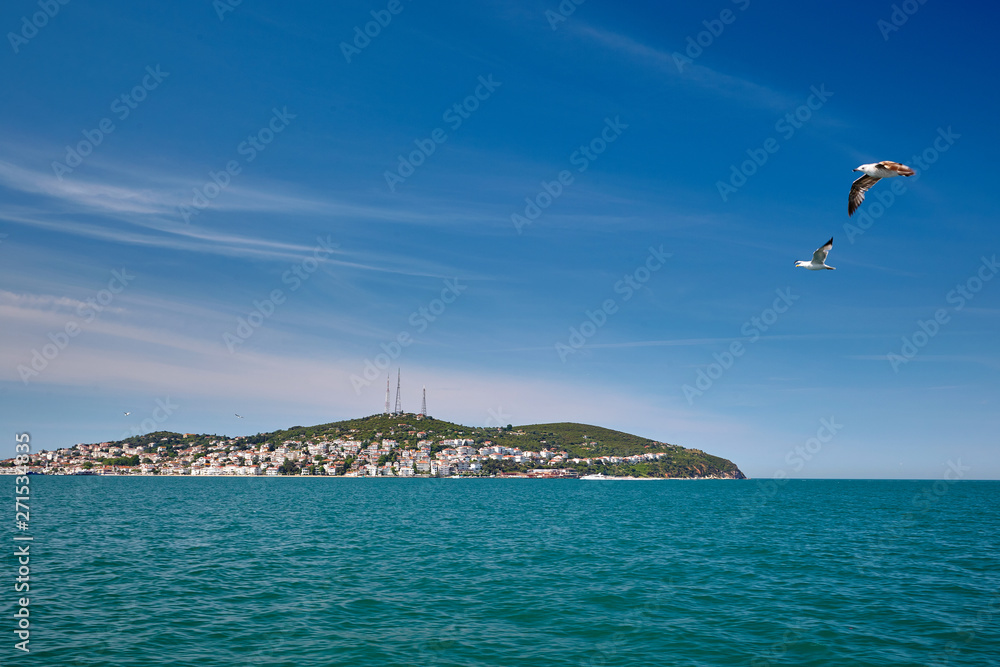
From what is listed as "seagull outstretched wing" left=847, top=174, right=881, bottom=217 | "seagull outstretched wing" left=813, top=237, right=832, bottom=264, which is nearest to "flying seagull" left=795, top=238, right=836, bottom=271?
"seagull outstretched wing" left=813, top=237, right=832, bottom=264

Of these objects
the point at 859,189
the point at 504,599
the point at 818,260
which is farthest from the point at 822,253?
the point at 504,599

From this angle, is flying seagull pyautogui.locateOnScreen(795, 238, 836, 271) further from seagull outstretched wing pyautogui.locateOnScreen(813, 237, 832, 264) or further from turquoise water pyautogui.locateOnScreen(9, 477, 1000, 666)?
turquoise water pyautogui.locateOnScreen(9, 477, 1000, 666)

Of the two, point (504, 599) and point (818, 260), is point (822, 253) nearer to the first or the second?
point (818, 260)

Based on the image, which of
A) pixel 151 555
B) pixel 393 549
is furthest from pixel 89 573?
pixel 393 549

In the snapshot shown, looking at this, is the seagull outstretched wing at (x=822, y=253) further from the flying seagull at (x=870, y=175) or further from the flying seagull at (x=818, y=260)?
the flying seagull at (x=870, y=175)

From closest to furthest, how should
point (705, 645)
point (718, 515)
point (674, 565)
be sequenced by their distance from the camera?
point (705, 645), point (674, 565), point (718, 515)

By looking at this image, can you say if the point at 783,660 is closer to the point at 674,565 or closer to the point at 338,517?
the point at 674,565
